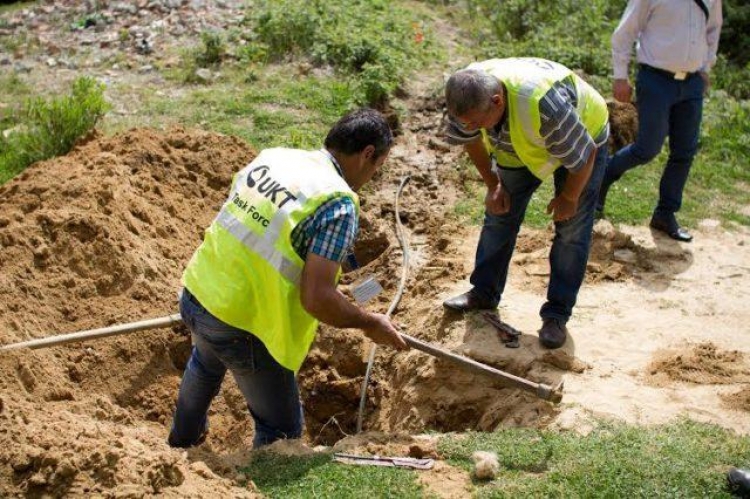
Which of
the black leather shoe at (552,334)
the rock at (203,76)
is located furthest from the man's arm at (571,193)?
the rock at (203,76)

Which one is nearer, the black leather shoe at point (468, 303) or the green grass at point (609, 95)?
the black leather shoe at point (468, 303)

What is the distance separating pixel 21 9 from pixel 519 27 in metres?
6.76

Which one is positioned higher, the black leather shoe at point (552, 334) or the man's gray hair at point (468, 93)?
the man's gray hair at point (468, 93)

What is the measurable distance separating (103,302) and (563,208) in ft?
9.60

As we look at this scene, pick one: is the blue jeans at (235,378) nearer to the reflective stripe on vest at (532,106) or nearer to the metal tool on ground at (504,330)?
the metal tool on ground at (504,330)

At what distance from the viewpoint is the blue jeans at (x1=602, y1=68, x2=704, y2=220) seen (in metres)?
6.88

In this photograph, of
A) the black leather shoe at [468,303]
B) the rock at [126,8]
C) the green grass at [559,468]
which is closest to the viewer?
the green grass at [559,468]

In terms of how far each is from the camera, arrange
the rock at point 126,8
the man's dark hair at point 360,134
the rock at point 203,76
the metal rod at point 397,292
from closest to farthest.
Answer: the man's dark hair at point 360,134 < the metal rod at point 397,292 < the rock at point 203,76 < the rock at point 126,8

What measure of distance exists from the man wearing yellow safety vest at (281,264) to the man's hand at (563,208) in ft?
4.70

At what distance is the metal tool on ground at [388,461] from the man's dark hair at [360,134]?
1442 millimetres

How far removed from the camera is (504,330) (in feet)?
19.3

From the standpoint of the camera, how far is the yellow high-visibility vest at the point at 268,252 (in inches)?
158

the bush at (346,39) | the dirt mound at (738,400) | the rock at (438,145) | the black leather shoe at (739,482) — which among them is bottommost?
the dirt mound at (738,400)

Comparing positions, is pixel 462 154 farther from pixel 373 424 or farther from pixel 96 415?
pixel 96 415
